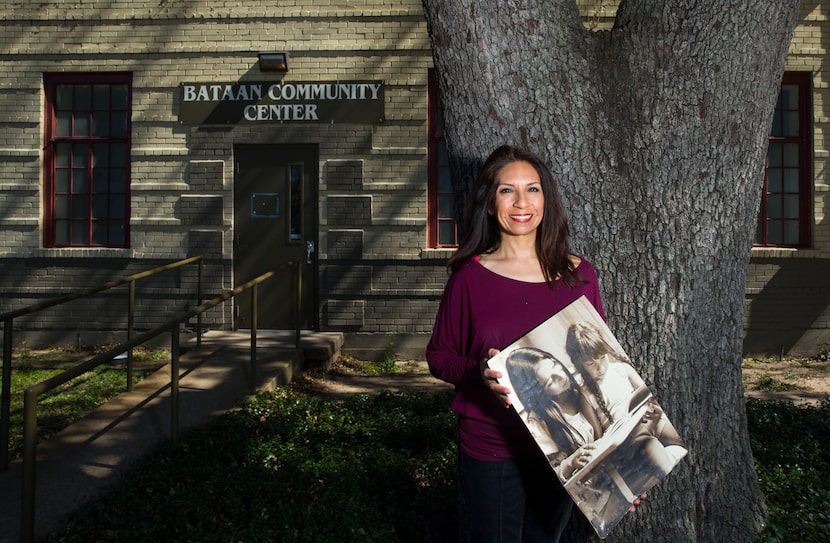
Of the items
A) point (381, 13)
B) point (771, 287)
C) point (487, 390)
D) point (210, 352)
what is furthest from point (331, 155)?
point (487, 390)

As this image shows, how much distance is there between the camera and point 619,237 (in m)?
3.07

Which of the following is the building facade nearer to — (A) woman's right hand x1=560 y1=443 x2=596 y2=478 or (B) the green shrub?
(B) the green shrub

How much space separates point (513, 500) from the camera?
241cm

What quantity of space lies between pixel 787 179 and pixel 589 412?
337 inches

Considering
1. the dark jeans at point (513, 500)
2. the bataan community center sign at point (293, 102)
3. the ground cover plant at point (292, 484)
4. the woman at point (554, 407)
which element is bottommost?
the ground cover plant at point (292, 484)

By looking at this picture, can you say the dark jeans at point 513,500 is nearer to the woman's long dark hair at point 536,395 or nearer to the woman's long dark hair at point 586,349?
the woman's long dark hair at point 536,395

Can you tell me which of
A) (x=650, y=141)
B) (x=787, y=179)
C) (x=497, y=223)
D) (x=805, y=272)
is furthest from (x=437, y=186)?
(x=497, y=223)

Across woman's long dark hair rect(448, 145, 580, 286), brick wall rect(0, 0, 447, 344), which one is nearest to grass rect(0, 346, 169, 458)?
brick wall rect(0, 0, 447, 344)

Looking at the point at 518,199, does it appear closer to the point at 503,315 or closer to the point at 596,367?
the point at 503,315

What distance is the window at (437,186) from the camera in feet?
30.9

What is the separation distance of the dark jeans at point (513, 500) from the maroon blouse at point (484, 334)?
0.05 m

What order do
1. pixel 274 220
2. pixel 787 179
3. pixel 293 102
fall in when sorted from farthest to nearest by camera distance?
pixel 787 179 < pixel 274 220 < pixel 293 102

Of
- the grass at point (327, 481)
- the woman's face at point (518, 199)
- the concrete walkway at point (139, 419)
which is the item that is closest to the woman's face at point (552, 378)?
the woman's face at point (518, 199)

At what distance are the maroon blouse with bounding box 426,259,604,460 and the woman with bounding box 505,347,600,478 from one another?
0.39ft
